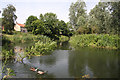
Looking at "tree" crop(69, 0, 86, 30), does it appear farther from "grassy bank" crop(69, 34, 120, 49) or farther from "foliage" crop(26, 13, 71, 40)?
"grassy bank" crop(69, 34, 120, 49)

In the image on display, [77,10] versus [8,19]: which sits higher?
[77,10]

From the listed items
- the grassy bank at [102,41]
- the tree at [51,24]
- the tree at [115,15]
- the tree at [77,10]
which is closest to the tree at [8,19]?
the tree at [51,24]

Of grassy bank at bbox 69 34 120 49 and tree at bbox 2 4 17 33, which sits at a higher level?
tree at bbox 2 4 17 33

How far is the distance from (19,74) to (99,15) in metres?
18.5

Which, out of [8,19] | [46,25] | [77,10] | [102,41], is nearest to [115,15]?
[102,41]

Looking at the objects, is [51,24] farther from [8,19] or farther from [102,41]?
[102,41]

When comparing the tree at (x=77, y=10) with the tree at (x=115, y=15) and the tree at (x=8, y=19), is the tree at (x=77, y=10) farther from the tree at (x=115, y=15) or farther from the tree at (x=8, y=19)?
the tree at (x=115, y=15)

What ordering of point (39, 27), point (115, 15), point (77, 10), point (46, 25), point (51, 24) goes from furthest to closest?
point (77, 10) < point (51, 24) < point (46, 25) < point (39, 27) < point (115, 15)

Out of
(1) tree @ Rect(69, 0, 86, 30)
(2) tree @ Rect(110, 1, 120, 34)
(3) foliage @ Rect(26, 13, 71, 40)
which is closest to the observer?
(2) tree @ Rect(110, 1, 120, 34)

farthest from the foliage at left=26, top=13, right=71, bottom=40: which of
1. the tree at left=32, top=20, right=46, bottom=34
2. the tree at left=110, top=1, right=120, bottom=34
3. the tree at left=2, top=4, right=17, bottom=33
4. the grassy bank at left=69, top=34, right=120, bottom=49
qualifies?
the tree at left=110, top=1, right=120, bottom=34

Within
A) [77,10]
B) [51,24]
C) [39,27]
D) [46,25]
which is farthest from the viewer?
[77,10]

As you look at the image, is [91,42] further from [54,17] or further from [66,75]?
[54,17]

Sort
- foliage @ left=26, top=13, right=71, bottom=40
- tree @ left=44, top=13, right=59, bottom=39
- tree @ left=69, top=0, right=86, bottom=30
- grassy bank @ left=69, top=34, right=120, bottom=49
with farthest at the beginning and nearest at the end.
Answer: tree @ left=69, top=0, right=86, bottom=30, tree @ left=44, top=13, right=59, bottom=39, foliage @ left=26, top=13, right=71, bottom=40, grassy bank @ left=69, top=34, right=120, bottom=49

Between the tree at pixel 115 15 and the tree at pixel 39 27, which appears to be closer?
the tree at pixel 115 15
